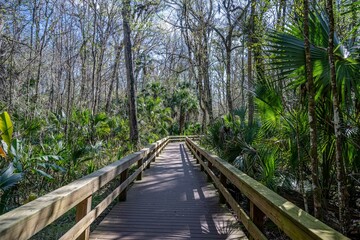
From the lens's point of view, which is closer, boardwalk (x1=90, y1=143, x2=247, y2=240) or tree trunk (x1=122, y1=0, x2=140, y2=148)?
boardwalk (x1=90, y1=143, x2=247, y2=240)

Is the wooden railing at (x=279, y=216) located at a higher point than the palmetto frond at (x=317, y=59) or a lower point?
lower

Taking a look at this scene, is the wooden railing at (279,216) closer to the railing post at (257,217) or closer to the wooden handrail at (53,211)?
the railing post at (257,217)

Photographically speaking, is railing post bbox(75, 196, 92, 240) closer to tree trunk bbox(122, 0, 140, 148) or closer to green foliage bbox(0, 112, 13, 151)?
green foliage bbox(0, 112, 13, 151)

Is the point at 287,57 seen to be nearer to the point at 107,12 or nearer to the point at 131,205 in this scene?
the point at 131,205

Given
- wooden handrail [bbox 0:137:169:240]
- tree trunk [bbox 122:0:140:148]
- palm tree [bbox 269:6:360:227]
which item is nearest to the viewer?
wooden handrail [bbox 0:137:169:240]

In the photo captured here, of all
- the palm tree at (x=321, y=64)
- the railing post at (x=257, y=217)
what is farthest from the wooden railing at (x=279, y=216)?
the palm tree at (x=321, y=64)

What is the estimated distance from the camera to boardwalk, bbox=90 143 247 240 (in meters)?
3.44

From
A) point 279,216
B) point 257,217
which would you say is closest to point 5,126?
point 257,217

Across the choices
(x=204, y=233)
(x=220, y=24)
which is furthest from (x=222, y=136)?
(x=220, y=24)

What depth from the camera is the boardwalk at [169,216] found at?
344cm

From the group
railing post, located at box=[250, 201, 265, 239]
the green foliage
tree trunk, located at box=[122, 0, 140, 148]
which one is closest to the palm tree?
railing post, located at box=[250, 201, 265, 239]

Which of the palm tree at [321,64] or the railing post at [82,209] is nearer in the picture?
the railing post at [82,209]

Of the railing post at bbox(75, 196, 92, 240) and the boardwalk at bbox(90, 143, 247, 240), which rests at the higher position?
the railing post at bbox(75, 196, 92, 240)

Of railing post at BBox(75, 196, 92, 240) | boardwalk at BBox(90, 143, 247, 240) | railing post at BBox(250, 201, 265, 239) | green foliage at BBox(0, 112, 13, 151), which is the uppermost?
green foliage at BBox(0, 112, 13, 151)
